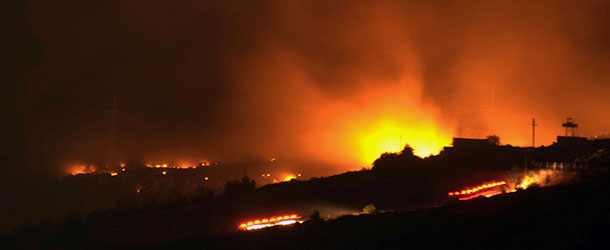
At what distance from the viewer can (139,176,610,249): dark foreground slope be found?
1602 centimetres

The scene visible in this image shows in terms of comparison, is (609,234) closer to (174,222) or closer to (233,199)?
(174,222)

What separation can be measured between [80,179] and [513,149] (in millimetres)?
61337

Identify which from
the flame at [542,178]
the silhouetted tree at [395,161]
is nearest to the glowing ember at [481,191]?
the flame at [542,178]

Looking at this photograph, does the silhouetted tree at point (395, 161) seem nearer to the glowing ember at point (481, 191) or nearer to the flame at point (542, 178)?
the glowing ember at point (481, 191)

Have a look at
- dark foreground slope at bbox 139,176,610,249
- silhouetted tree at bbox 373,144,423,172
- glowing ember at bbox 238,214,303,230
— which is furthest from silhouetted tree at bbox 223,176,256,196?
dark foreground slope at bbox 139,176,610,249

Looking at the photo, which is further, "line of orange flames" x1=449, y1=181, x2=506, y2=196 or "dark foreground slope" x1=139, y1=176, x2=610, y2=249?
"line of orange flames" x1=449, y1=181, x2=506, y2=196

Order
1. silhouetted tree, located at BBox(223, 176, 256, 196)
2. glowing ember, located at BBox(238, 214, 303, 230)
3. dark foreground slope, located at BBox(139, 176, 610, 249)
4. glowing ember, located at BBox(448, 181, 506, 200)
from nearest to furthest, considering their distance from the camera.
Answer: dark foreground slope, located at BBox(139, 176, 610, 249) < glowing ember, located at BBox(238, 214, 303, 230) < glowing ember, located at BBox(448, 181, 506, 200) < silhouetted tree, located at BBox(223, 176, 256, 196)

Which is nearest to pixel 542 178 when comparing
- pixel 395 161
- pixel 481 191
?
pixel 481 191

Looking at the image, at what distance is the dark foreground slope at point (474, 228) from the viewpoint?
1602 centimetres

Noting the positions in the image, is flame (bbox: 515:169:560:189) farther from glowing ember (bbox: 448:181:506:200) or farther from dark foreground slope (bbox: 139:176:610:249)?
dark foreground slope (bbox: 139:176:610:249)

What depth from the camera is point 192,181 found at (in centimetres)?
8038

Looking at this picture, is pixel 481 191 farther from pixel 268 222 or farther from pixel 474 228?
pixel 474 228

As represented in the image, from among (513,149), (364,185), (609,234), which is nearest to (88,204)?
(364,185)

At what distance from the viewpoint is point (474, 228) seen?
2038cm
